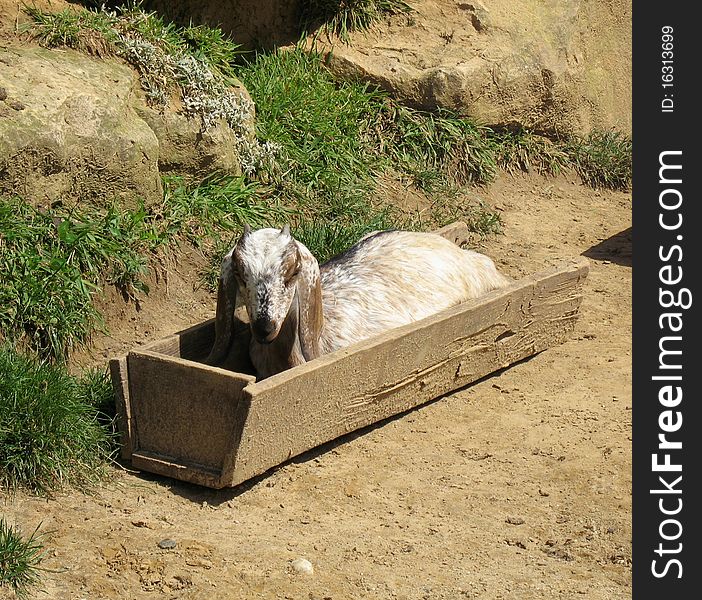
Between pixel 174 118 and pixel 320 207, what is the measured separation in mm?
1309

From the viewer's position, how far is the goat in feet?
17.2

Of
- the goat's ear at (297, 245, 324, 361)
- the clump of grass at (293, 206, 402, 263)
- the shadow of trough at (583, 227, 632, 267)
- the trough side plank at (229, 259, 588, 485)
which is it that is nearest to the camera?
the trough side plank at (229, 259, 588, 485)

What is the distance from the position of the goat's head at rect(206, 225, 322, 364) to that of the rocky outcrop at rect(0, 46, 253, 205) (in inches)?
69.4

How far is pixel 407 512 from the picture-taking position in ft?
16.9

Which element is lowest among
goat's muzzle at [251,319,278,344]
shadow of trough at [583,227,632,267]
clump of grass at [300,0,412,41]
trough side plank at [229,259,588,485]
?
shadow of trough at [583,227,632,267]

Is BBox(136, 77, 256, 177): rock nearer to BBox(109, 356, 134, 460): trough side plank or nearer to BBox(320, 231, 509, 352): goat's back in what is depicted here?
BBox(320, 231, 509, 352): goat's back

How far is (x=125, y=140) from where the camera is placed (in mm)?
7090

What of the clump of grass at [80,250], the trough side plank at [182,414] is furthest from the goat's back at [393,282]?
the clump of grass at [80,250]

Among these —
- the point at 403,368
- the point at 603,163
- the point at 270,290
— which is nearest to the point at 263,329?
the point at 270,290

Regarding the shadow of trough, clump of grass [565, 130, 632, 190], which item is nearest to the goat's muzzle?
the shadow of trough

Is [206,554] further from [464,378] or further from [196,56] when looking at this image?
[196,56]

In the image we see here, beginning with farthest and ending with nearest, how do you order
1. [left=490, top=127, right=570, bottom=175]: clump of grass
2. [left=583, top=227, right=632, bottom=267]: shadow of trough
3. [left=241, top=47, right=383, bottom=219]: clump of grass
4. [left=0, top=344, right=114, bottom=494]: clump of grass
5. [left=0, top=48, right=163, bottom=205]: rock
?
1. [left=490, top=127, right=570, bottom=175]: clump of grass
2. [left=583, top=227, right=632, bottom=267]: shadow of trough
3. [left=241, top=47, right=383, bottom=219]: clump of grass
4. [left=0, top=48, right=163, bottom=205]: rock
5. [left=0, top=344, right=114, bottom=494]: clump of grass

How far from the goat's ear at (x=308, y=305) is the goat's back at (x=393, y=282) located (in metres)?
0.22

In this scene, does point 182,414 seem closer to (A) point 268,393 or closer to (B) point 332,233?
(A) point 268,393
